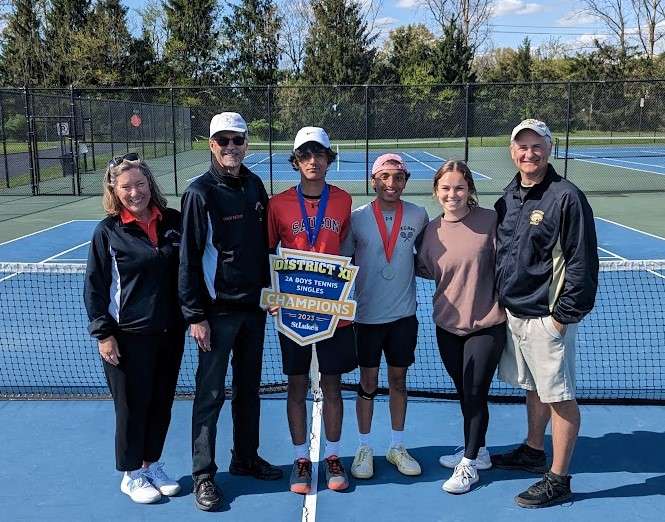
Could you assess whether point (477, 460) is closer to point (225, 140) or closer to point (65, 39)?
point (225, 140)

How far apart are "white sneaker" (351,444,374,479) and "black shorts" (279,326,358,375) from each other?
0.61 m

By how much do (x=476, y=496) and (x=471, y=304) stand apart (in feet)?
3.77

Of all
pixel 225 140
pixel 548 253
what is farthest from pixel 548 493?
pixel 225 140

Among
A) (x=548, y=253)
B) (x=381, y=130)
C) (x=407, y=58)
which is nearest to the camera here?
(x=548, y=253)

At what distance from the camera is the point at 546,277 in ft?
11.7

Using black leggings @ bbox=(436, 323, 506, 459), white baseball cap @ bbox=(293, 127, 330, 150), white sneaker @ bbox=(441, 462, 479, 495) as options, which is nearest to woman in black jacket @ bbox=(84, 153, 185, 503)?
white baseball cap @ bbox=(293, 127, 330, 150)

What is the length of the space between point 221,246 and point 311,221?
0.53m

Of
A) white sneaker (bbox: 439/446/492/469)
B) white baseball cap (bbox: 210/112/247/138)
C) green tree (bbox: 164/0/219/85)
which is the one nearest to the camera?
white baseball cap (bbox: 210/112/247/138)

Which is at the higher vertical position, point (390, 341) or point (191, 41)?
point (191, 41)

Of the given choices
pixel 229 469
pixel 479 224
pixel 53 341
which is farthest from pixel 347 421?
pixel 53 341

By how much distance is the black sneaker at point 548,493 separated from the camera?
3752 mm

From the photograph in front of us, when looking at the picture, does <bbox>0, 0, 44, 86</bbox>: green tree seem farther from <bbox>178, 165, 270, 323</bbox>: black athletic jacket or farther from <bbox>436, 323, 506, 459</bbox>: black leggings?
<bbox>436, 323, 506, 459</bbox>: black leggings

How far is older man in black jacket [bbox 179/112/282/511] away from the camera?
142 inches

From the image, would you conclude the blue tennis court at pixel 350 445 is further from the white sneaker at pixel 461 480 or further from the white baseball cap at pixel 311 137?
the white baseball cap at pixel 311 137
